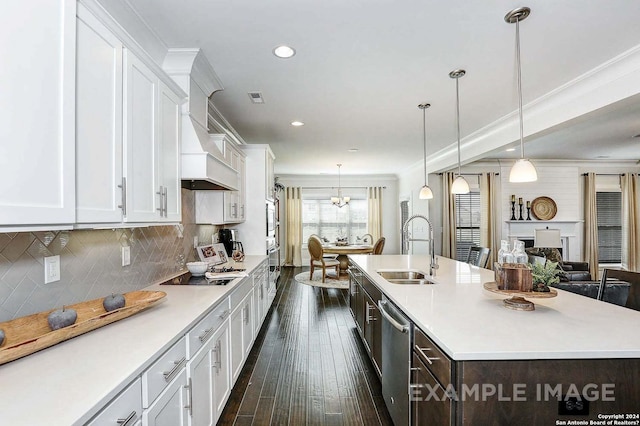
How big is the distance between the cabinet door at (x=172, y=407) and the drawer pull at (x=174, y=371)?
1.3 inches

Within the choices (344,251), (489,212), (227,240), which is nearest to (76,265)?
(227,240)

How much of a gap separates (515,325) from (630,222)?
25.6 feet

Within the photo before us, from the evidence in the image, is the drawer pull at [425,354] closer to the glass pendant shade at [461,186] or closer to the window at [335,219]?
the glass pendant shade at [461,186]

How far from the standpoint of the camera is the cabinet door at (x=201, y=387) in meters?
1.65

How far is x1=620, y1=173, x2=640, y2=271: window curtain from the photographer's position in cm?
686

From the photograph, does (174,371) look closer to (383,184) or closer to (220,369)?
(220,369)

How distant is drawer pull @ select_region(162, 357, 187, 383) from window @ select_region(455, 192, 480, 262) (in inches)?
257

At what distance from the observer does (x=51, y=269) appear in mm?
1503

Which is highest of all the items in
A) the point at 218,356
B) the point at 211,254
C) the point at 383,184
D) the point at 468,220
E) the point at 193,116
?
the point at 383,184

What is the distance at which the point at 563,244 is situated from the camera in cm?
686

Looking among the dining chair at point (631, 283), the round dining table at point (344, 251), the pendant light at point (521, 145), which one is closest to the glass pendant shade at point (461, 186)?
the pendant light at point (521, 145)

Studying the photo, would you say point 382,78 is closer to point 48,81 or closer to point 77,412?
point 48,81

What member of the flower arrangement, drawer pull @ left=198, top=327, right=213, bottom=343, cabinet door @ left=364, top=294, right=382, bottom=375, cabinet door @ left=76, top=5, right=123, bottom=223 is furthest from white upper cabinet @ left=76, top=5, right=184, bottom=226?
the flower arrangement

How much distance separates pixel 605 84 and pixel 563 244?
5.20 meters
